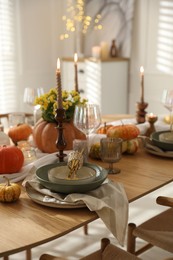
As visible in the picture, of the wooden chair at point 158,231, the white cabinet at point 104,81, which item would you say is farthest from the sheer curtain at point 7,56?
the wooden chair at point 158,231

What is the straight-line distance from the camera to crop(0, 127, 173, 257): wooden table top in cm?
104

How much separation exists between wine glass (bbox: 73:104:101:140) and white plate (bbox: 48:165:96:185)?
0.27 m

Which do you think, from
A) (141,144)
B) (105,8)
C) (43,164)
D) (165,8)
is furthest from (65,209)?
(105,8)

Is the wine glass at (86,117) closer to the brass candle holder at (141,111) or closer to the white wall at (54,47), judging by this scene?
the brass candle holder at (141,111)

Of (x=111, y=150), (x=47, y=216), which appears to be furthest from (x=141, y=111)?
(x=47, y=216)

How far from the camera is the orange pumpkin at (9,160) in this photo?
148cm

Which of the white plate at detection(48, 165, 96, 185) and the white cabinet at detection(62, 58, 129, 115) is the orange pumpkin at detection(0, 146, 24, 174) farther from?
the white cabinet at detection(62, 58, 129, 115)

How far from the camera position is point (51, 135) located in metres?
1.77

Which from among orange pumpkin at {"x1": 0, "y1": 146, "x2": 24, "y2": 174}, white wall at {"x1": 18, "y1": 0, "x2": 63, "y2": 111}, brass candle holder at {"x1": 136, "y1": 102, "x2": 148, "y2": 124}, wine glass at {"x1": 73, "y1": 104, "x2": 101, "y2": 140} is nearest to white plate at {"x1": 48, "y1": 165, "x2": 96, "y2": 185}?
orange pumpkin at {"x1": 0, "y1": 146, "x2": 24, "y2": 174}

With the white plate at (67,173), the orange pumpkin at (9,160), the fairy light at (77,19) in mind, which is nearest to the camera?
the white plate at (67,173)

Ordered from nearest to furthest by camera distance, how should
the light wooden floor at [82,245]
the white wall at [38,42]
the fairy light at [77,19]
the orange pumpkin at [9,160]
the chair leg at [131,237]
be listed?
the orange pumpkin at [9,160]
the chair leg at [131,237]
the light wooden floor at [82,245]
the white wall at [38,42]
the fairy light at [77,19]

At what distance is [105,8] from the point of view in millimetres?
4598

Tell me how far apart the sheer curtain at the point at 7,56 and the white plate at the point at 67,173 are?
10.4ft

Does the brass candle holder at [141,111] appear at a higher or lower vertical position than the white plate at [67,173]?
higher
